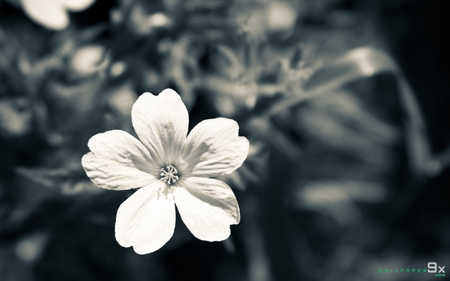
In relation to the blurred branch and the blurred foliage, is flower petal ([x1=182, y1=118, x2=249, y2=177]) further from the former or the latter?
the blurred branch

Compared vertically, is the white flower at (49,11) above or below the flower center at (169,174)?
above

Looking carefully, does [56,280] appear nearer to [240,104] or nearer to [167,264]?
[167,264]

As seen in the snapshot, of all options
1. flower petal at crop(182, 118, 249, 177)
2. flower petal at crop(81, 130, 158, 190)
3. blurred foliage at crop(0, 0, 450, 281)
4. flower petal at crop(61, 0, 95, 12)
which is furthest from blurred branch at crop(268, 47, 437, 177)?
flower petal at crop(61, 0, 95, 12)

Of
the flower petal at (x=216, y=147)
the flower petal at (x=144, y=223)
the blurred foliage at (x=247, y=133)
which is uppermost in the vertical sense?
the blurred foliage at (x=247, y=133)

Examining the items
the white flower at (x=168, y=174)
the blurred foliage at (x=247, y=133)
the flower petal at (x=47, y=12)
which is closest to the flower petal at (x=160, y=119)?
the white flower at (x=168, y=174)

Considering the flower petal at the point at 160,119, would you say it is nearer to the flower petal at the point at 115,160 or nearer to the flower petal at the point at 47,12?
the flower petal at the point at 115,160

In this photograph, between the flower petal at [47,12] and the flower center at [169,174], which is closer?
the flower center at [169,174]
